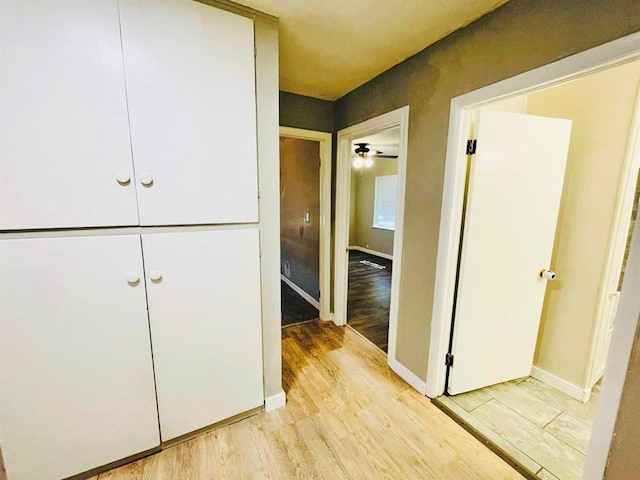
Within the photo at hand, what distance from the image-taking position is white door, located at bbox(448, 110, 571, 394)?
162cm

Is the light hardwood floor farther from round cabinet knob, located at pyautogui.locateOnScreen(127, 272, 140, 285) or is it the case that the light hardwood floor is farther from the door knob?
the door knob

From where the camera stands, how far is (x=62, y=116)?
1026mm

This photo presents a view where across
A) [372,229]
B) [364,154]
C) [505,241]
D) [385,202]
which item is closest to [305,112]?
[505,241]

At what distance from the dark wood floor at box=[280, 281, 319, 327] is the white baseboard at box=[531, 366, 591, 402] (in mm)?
1992

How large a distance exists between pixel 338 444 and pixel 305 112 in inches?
100

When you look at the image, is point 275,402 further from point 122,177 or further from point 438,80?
point 438,80

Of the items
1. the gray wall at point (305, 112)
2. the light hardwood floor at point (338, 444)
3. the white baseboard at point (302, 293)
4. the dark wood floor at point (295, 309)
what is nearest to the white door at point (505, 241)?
the light hardwood floor at point (338, 444)

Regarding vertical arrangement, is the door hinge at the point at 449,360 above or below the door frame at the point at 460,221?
below

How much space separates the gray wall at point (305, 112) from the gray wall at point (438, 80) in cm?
24

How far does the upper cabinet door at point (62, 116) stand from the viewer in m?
0.96

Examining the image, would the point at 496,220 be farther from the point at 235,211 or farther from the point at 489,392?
the point at 235,211

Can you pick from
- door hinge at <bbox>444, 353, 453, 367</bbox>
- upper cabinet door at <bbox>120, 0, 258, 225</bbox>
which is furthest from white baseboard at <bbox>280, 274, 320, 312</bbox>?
upper cabinet door at <bbox>120, 0, 258, 225</bbox>

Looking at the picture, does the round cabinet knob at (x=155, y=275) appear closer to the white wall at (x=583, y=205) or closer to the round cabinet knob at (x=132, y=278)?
the round cabinet knob at (x=132, y=278)

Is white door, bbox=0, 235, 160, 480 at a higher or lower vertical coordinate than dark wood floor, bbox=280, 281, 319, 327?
higher
